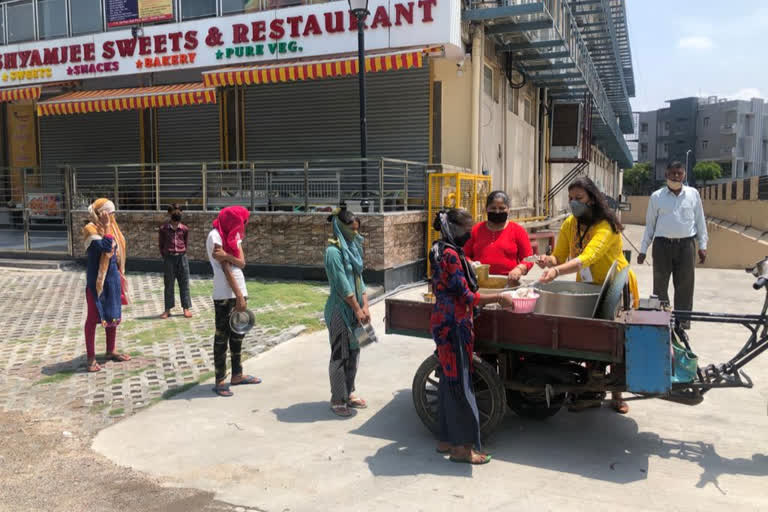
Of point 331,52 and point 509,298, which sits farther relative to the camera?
point 331,52

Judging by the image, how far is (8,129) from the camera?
20.0 m

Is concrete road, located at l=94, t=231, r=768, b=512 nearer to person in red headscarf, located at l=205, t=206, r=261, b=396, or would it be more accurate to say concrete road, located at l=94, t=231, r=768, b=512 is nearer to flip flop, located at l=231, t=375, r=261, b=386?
flip flop, located at l=231, t=375, r=261, b=386

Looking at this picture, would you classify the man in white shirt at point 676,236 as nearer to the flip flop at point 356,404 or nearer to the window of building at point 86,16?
the flip flop at point 356,404

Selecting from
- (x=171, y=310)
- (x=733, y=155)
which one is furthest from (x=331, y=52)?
(x=733, y=155)

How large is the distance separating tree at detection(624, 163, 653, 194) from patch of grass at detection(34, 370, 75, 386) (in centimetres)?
9217

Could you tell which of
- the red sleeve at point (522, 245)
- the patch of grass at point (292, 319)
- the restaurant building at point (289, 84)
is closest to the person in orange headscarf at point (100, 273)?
the patch of grass at point (292, 319)

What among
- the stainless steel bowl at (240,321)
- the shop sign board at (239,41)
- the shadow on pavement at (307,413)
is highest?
the shop sign board at (239,41)

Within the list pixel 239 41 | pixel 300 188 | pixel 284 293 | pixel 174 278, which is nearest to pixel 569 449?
pixel 174 278

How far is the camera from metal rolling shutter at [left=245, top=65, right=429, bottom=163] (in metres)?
13.9

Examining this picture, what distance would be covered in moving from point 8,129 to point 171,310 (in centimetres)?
1453

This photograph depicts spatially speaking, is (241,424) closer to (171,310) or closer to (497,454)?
(497,454)

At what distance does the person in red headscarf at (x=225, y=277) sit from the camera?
219 inches

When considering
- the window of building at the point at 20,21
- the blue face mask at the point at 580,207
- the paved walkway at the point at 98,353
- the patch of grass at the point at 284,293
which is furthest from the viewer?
the window of building at the point at 20,21

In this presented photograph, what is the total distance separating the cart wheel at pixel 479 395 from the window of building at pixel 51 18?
16928 millimetres
